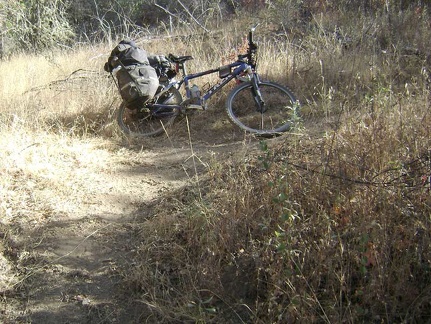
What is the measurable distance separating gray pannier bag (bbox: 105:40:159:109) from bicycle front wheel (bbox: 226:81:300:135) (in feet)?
3.40

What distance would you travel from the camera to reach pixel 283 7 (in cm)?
912

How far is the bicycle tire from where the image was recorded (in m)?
6.09

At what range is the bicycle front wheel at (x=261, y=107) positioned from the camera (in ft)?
18.4

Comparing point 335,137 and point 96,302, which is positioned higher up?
point 335,137

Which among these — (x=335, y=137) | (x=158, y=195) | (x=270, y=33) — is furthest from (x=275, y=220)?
(x=270, y=33)

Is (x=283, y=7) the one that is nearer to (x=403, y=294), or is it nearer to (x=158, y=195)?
(x=158, y=195)

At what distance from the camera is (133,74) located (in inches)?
219

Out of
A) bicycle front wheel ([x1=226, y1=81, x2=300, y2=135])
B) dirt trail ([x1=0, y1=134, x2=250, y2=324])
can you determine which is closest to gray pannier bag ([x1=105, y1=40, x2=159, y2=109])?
bicycle front wheel ([x1=226, y1=81, x2=300, y2=135])

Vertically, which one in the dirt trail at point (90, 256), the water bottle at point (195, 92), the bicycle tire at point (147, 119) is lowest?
the dirt trail at point (90, 256)

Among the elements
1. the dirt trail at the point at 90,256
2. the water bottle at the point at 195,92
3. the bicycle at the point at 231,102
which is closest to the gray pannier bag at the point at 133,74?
the bicycle at the point at 231,102

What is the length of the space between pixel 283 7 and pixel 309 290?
764cm

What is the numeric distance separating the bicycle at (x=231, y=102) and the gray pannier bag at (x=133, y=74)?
0.32 m

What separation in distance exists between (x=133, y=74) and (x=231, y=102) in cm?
127

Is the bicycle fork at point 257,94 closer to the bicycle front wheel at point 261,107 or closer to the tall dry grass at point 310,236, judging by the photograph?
the bicycle front wheel at point 261,107
